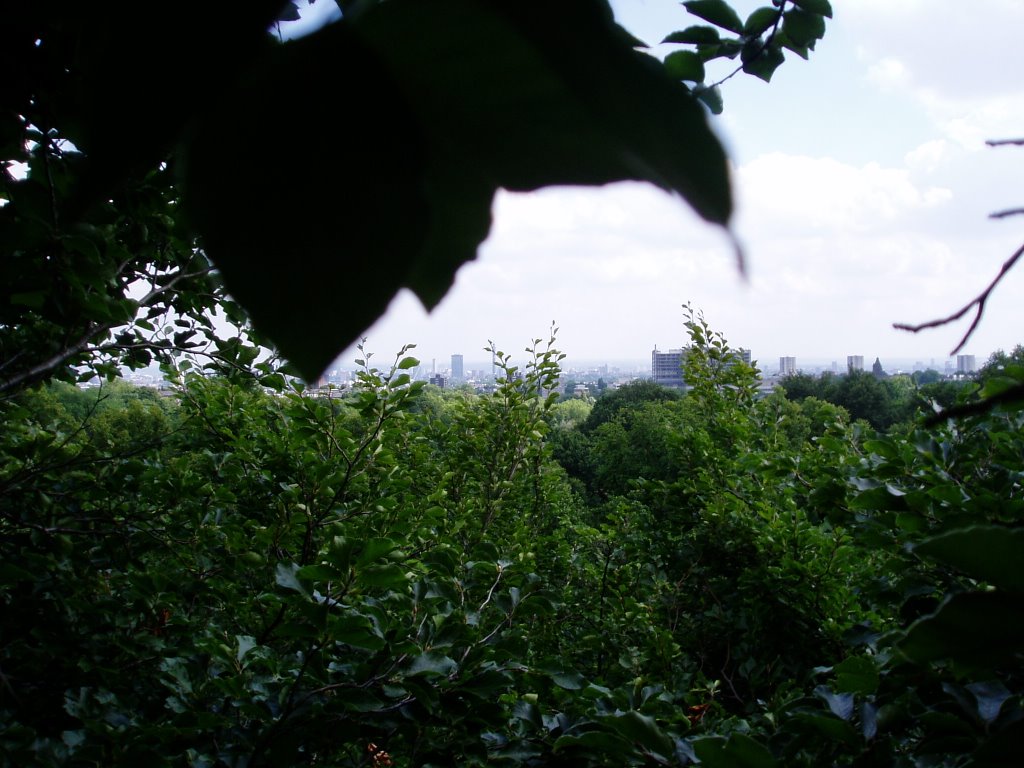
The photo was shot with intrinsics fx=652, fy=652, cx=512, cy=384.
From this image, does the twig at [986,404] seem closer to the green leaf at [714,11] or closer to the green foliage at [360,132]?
the green foliage at [360,132]

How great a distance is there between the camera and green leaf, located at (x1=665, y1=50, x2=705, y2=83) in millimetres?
1119

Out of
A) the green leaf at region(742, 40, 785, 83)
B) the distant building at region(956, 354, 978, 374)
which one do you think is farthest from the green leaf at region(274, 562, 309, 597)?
the distant building at region(956, 354, 978, 374)

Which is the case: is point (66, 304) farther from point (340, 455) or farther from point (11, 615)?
point (340, 455)

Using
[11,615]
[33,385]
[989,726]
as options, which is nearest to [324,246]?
[989,726]

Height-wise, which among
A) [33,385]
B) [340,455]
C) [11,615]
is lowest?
[11,615]

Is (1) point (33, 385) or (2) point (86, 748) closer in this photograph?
(2) point (86, 748)

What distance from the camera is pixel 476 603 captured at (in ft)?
6.42

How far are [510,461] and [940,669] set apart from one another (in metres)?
3.31

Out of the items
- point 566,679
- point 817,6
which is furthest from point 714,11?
point 566,679

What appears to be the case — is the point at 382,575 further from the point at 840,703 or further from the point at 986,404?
the point at 986,404

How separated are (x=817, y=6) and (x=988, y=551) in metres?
1.14

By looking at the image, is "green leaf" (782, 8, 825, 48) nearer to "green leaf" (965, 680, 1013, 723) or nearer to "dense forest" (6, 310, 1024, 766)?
"dense forest" (6, 310, 1024, 766)

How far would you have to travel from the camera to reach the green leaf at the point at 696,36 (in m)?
1.18

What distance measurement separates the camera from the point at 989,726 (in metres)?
0.85
